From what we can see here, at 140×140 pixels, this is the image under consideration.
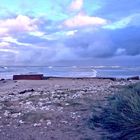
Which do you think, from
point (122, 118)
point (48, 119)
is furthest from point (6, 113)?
point (122, 118)

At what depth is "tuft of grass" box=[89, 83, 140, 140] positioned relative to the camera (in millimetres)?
7321

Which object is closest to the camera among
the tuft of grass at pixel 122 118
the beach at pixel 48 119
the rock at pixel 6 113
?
the tuft of grass at pixel 122 118

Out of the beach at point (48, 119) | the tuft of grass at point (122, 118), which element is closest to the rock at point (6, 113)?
the beach at point (48, 119)

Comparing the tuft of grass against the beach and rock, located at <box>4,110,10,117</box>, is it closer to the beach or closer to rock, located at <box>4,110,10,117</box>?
the beach

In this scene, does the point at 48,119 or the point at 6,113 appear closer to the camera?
the point at 48,119

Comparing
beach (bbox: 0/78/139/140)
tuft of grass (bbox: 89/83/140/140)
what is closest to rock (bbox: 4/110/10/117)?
beach (bbox: 0/78/139/140)

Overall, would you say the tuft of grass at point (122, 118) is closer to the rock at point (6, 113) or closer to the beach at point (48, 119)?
the beach at point (48, 119)

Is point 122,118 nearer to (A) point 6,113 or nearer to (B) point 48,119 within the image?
(B) point 48,119

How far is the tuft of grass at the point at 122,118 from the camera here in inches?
288

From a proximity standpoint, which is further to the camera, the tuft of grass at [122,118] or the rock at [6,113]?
the rock at [6,113]

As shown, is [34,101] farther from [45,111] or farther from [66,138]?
[66,138]

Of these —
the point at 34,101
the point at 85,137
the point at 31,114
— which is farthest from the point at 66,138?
the point at 34,101

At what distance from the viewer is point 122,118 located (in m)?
7.63

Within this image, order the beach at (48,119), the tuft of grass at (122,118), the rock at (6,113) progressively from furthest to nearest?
1. the rock at (6,113)
2. the beach at (48,119)
3. the tuft of grass at (122,118)
